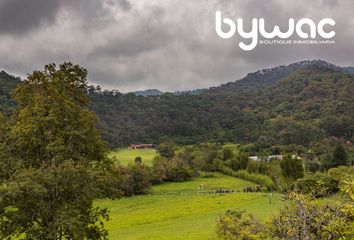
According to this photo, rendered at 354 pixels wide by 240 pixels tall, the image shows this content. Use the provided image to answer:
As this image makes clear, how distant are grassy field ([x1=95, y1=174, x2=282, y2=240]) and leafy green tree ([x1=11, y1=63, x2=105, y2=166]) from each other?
11035 mm

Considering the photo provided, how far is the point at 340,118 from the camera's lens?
158 meters

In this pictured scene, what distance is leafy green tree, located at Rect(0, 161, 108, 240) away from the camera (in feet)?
61.4

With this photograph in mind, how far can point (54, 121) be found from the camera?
19953 millimetres

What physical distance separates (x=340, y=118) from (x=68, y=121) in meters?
151

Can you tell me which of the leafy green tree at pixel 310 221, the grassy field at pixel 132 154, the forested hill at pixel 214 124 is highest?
the forested hill at pixel 214 124

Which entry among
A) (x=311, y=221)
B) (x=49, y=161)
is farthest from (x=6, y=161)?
(x=311, y=221)

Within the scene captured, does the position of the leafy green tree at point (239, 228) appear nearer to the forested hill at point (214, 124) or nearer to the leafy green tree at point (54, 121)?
the leafy green tree at point (54, 121)

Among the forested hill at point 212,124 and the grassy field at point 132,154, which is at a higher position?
the forested hill at point 212,124

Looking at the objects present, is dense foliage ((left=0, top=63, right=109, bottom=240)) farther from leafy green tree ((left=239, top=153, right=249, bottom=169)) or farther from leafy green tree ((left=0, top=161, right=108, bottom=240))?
leafy green tree ((left=239, top=153, right=249, bottom=169))

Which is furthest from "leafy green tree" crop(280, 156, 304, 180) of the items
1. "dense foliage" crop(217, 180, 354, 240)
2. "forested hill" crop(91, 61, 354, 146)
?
"forested hill" crop(91, 61, 354, 146)

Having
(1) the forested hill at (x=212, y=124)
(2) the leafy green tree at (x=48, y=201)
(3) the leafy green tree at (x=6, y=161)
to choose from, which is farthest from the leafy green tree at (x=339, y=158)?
(3) the leafy green tree at (x=6, y=161)

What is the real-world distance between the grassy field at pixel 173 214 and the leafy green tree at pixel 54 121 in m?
11.0

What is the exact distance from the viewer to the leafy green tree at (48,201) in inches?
736

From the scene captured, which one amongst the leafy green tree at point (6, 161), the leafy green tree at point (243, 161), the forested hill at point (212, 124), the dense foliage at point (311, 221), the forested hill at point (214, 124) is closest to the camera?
the dense foliage at point (311, 221)
